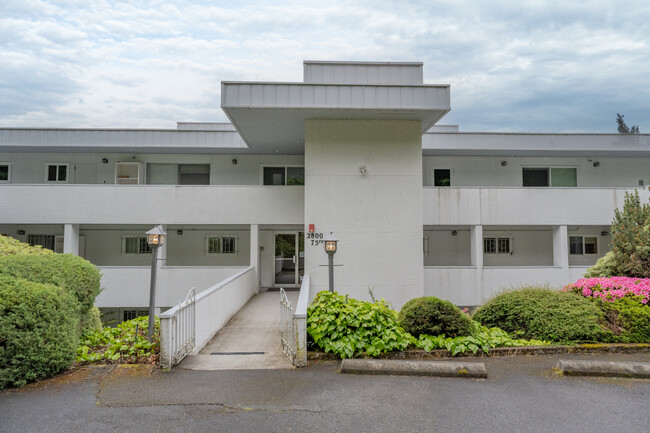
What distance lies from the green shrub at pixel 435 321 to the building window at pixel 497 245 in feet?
33.6

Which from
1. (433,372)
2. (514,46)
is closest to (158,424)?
(433,372)

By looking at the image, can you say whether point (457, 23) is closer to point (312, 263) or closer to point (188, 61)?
point (312, 263)

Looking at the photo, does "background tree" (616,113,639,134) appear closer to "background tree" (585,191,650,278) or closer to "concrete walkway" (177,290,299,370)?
"background tree" (585,191,650,278)

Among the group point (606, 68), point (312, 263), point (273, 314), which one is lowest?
point (273, 314)

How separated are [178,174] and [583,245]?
632 inches

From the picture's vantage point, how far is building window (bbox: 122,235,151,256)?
15.8 meters

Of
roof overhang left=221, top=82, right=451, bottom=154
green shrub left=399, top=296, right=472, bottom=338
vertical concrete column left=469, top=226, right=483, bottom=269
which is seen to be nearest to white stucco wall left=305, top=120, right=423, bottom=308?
roof overhang left=221, top=82, right=451, bottom=154

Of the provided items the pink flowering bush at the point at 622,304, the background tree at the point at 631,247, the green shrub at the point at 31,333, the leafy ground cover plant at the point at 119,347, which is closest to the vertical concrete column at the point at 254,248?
the leafy ground cover plant at the point at 119,347

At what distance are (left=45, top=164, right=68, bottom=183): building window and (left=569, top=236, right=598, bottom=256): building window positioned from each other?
20.1 meters

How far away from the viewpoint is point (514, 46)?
1861 centimetres

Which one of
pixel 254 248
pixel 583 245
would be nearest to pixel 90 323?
pixel 254 248

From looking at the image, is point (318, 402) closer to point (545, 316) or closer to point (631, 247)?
point (545, 316)

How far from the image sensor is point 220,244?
15750 mm

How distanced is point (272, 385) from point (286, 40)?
14.9 meters
